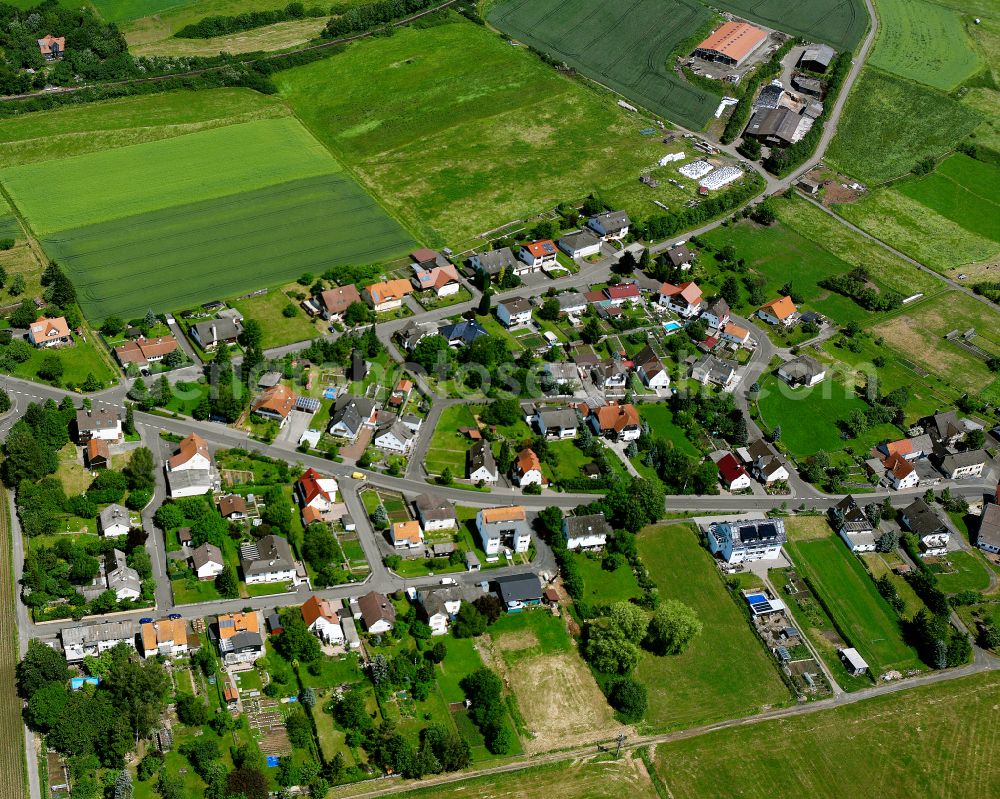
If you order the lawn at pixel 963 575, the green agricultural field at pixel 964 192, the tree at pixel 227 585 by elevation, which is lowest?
the tree at pixel 227 585

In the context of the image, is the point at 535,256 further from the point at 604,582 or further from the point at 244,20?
the point at 244,20

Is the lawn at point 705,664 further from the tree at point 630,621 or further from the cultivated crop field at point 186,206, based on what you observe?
the cultivated crop field at point 186,206

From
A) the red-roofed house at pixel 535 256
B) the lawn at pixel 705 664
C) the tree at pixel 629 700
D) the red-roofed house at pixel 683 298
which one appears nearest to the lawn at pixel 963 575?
the lawn at pixel 705 664

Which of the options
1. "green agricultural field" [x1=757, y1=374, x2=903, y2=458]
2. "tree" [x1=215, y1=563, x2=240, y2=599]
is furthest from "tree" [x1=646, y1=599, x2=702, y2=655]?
"tree" [x1=215, y1=563, x2=240, y2=599]

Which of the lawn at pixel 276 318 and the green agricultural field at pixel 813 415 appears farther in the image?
the lawn at pixel 276 318

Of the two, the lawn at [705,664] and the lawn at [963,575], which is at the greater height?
the lawn at [963,575]

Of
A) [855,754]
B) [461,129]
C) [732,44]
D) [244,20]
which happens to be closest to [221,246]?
[461,129]

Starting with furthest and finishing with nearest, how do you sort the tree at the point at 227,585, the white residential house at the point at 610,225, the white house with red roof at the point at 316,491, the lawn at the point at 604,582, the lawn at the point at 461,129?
1. the lawn at the point at 461,129
2. the white residential house at the point at 610,225
3. the white house with red roof at the point at 316,491
4. the lawn at the point at 604,582
5. the tree at the point at 227,585
